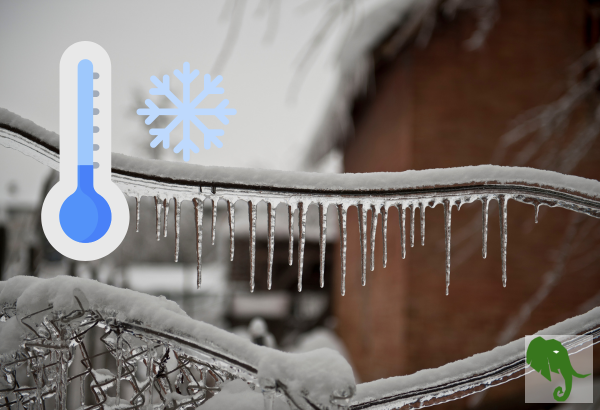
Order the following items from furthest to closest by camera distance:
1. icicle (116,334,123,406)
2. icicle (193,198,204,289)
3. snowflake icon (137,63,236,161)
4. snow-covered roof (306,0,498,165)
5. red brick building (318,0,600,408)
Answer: red brick building (318,0,600,408), snow-covered roof (306,0,498,165), snowflake icon (137,63,236,161), icicle (193,198,204,289), icicle (116,334,123,406)

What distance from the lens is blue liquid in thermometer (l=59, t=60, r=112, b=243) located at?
984 mm

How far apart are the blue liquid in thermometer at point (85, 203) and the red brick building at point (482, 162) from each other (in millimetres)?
3844

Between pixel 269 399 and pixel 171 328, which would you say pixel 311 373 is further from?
pixel 171 328

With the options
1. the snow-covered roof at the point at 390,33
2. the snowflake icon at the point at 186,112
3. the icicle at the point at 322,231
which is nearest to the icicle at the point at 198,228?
the icicle at the point at 322,231

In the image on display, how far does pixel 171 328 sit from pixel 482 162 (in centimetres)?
→ 472

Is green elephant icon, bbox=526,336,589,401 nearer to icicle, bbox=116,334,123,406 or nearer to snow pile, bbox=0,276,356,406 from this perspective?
snow pile, bbox=0,276,356,406

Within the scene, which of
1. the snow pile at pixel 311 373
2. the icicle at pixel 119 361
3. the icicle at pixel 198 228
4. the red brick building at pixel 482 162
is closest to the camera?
the snow pile at pixel 311 373

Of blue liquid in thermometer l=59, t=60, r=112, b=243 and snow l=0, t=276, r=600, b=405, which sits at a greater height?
blue liquid in thermometer l=59, t=60, r=112, b=243

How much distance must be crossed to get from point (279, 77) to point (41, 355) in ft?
8.90

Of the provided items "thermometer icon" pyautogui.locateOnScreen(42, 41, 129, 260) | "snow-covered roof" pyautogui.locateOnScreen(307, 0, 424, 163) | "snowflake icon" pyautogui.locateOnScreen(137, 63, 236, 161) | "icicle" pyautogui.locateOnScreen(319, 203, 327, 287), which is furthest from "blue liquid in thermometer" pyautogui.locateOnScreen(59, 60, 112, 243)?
"snow-covered roof" pyautogui.locateOnScreen(307, 0, 424, 163)

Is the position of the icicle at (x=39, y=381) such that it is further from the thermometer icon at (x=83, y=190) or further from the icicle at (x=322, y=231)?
the icicle at (x=322, y=231)

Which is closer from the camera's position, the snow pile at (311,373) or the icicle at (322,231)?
the snow pile at (311,373)

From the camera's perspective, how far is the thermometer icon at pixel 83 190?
3.12 ft

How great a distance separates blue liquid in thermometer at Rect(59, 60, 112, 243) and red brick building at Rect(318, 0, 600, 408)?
3844 millimetres
